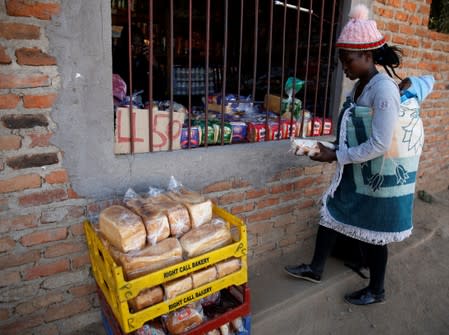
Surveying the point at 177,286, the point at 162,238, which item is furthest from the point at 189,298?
the point at 162,238

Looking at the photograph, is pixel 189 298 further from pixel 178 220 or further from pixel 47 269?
pixel 47 269

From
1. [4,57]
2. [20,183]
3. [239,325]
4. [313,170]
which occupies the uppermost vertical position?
[4,57]

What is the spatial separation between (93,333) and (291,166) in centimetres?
186

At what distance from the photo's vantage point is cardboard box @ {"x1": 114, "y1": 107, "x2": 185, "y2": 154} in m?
2.21

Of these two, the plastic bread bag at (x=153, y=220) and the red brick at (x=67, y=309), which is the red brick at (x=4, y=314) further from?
the plastic bread bag at (x=153, y=220)

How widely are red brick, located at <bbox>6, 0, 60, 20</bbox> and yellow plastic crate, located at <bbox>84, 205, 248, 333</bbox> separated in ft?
3.47

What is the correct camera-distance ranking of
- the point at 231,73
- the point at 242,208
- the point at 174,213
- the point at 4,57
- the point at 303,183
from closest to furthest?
the point at 4,57, the point at 174,213, the point at 242,208, the point at 303,183, the point at 231,73

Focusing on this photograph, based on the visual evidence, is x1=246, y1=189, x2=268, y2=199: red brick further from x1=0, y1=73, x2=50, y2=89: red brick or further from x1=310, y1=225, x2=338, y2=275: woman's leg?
x1=0, y1=73, x2=50, y2=89: red brick

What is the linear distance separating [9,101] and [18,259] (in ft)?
2.70

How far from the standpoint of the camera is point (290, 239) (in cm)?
328

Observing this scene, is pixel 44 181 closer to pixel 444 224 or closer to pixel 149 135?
pixel 149 135

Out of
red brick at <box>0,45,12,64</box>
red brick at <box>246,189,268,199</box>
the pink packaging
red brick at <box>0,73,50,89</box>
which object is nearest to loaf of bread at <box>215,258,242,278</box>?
red brick at <box>246,189,268,199</box>

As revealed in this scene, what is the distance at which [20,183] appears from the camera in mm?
1880

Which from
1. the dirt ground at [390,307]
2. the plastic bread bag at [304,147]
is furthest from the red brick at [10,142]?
the dirt ground at [390,307]
